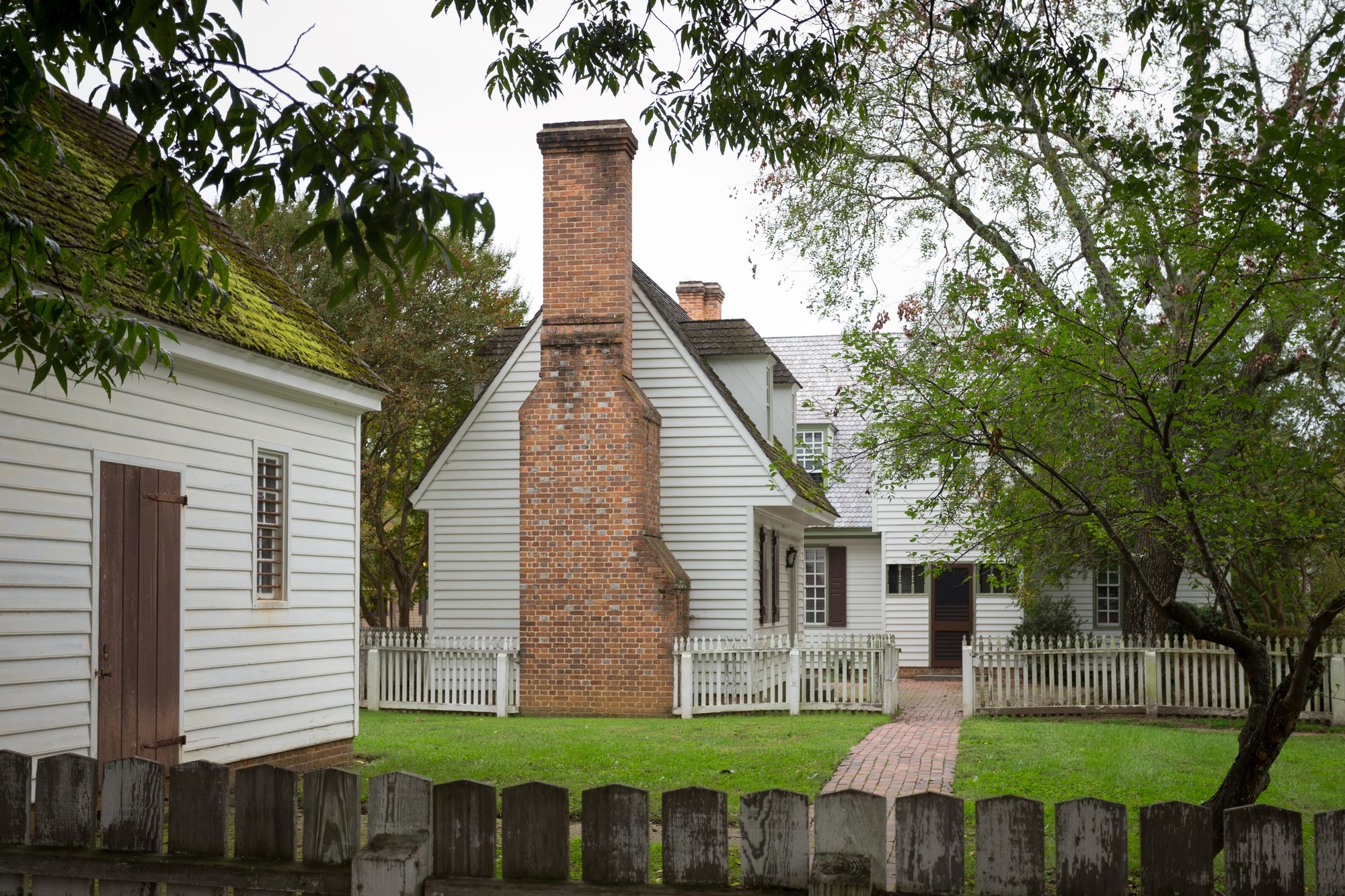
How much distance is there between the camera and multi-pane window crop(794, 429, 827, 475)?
31.1 m

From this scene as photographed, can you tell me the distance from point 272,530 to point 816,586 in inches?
907

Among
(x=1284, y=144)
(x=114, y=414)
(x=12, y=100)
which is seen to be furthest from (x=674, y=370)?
(x=12, y=100)

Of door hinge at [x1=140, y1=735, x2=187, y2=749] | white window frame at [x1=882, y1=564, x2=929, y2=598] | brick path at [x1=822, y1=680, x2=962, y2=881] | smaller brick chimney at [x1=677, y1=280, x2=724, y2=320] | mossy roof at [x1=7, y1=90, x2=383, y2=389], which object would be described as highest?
smaller brick chimney at [x1=677, y1=280, x2=724, y2=320]

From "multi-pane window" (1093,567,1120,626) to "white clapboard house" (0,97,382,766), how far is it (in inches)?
875

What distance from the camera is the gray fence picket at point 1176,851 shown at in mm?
3330

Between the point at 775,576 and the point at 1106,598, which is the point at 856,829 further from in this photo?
the point at 1106,598

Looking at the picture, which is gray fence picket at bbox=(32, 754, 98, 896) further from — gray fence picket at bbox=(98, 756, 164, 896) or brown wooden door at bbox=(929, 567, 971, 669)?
brown wooden door at bbox=(929, 567, 971, 669)

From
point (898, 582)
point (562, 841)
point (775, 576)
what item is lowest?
point (898, 582)

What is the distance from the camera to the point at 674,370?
21.8 metres

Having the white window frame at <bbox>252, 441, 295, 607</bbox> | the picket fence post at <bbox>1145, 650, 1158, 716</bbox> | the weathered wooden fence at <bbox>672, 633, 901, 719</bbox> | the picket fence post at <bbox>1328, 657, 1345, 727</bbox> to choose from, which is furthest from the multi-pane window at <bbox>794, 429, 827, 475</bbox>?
the white window frame at <bbox>252, 441, 295, 607</bbox>

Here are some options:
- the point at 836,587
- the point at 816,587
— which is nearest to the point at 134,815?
the point at 836,587

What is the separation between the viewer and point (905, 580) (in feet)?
105

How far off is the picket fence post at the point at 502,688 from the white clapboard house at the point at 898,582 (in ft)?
33.9

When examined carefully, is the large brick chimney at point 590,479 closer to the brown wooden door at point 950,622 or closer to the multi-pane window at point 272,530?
the multi-pane window at point 272,530
